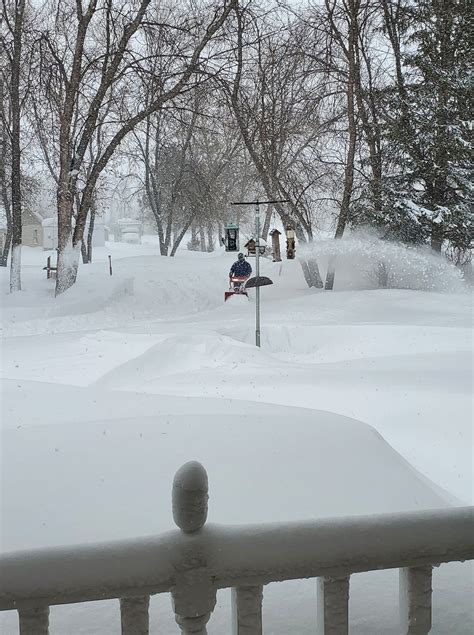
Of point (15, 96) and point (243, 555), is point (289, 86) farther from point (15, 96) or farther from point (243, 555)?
point (243, 555)

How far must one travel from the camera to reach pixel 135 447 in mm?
3922

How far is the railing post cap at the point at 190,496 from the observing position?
1434mm

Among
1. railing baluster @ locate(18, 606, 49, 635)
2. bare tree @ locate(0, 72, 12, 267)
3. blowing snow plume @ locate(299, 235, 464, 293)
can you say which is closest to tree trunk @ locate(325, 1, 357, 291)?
blowing snow plume @ locate(299, 235, 464, 293)

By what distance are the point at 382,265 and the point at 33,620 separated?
14151mm

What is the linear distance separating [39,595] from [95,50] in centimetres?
1483

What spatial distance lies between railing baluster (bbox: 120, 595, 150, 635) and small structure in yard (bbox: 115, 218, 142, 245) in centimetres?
4978

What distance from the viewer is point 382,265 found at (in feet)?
49.2

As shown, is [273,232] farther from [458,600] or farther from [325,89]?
[458,600]

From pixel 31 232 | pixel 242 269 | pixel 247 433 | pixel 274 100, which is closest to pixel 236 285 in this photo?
pixel 242 269

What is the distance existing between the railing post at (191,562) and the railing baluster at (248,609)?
0.24 feet

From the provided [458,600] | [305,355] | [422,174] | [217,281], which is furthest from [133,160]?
[458,600]

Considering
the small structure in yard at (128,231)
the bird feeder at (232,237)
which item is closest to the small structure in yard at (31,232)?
the small structure in yard at (128,231)

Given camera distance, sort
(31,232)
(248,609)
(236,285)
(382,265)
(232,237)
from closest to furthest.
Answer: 1. (248,609)
2. (232,237)
3. (236,285)
4. (382,265)
5. (31,232)

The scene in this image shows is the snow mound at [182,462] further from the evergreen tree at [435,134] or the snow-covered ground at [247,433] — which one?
the evergreen tree at [435,134]
